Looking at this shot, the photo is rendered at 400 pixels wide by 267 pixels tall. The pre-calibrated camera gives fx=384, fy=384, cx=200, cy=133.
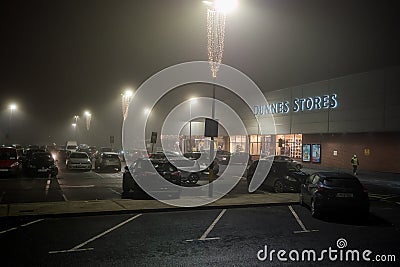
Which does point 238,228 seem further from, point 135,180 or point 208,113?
point 208,113

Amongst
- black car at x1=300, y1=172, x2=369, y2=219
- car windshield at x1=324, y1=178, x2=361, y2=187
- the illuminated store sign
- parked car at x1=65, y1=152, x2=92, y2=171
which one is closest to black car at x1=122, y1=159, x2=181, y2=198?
black car at x1=300, y1=172, x2=369, y2=219

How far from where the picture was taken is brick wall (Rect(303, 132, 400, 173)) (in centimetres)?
3192

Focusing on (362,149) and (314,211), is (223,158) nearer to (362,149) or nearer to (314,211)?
(362,149)

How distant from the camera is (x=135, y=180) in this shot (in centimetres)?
1599

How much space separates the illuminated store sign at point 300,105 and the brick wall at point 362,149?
3053 millimetres

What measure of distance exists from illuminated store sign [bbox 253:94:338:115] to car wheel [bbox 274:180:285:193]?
2153 cm

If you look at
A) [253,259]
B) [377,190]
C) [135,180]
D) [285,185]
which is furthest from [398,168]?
[253,259]

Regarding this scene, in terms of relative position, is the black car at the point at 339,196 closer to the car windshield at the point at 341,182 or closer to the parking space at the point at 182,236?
the car windshield at the point at 341,182

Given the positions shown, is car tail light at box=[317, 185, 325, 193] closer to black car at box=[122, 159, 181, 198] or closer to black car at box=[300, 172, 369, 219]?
black car at box=[300, 172, 369, 219]

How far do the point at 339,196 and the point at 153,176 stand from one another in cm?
729

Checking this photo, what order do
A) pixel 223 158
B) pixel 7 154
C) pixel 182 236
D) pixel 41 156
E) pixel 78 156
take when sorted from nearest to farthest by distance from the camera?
1. pixel 182 236
2. pixel 7 154
3. pixel 41 156
4. pixel 78 156
5. pixel 223 158

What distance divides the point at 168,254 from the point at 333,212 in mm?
6491

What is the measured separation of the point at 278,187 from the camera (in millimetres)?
19141

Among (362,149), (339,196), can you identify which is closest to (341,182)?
(339,196)
